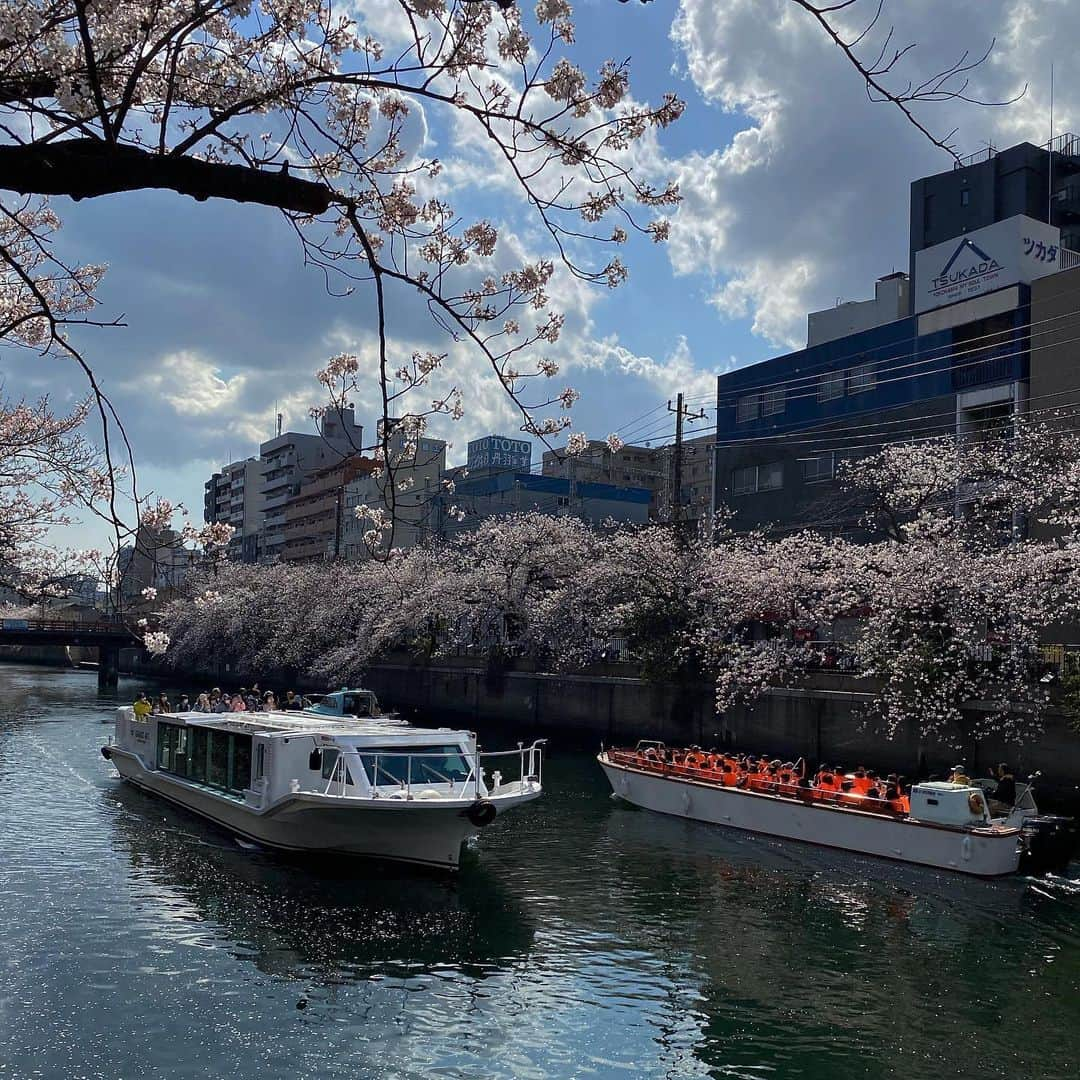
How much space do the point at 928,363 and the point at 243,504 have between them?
11623 cm

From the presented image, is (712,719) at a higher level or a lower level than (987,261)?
lower

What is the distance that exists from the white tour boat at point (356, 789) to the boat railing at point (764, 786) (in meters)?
7.03

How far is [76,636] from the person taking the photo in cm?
8244

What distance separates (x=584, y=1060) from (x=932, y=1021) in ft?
17.5

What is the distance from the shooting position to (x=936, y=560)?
116 ft

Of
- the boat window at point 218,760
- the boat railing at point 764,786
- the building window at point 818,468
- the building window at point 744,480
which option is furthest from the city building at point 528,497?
the boat window at point 218,760

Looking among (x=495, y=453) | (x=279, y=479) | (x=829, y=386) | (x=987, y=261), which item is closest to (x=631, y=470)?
(x=495, y=453)

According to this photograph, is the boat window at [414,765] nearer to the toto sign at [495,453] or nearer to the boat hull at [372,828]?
the boat hull at [372,828]

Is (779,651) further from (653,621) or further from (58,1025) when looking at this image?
(58,1025)

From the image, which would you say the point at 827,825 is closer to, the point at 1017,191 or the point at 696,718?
the point at 696,718

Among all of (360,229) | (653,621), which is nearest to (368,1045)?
(360,229)

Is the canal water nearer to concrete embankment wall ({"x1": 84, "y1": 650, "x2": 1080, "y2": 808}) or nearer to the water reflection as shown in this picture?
the water reflection

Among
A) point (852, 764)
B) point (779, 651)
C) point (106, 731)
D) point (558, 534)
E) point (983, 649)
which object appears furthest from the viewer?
point (558, 534)

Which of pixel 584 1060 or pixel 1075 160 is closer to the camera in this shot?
pixel 584 1060
